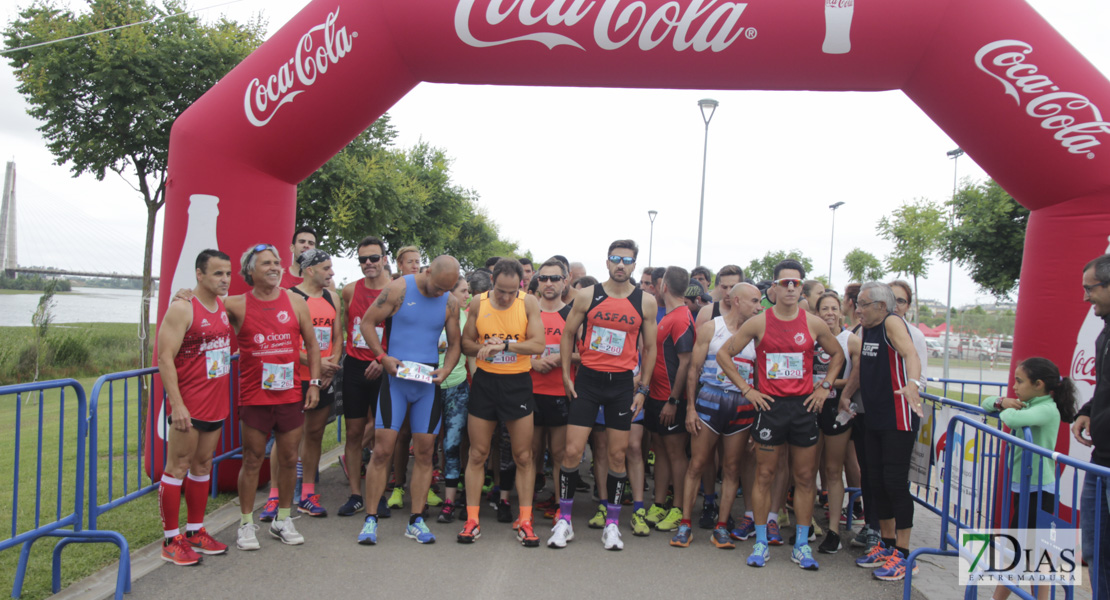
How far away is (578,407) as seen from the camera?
5.21 meters

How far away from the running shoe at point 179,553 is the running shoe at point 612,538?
279cm

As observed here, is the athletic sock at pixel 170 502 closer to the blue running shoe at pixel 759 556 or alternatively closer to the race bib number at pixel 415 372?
the race bib number at pixel 415 372

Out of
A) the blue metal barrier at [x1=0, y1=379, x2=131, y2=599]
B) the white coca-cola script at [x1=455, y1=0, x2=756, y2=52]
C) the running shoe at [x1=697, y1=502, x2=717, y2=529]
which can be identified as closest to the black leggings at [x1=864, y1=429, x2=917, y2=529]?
the running shoe at [x1=697, y1=502, x2=717, y2=529]

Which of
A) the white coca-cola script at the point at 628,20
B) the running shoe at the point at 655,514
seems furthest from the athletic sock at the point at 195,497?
the white coca-cola script at the point at 628,20

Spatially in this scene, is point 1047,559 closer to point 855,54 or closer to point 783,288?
point 783,288

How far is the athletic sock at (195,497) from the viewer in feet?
14.6

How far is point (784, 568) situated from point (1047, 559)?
1.71m

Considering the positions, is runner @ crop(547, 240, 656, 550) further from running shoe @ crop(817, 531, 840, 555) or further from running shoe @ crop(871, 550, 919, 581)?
running shoe @ crop(871, 550, 919, 581)

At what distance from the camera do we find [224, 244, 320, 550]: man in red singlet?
4.73m

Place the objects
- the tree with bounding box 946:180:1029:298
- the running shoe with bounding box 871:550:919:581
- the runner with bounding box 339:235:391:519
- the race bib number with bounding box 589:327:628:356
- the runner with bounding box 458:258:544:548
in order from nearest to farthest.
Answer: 1. the running shoe with bounding box 871:550:919:581
2. the runner with bounding box 458:258:544:548
3. the race bib number with bounding box 589:327:628:356
4. the runner with bounding box 339:235:391:519
5. the tree with bounding box 946:180:1029:298

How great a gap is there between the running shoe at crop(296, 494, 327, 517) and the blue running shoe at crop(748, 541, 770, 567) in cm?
341

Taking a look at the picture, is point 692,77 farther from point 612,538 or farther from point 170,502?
point 170,502

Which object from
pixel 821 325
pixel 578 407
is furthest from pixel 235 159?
pixel 821 325

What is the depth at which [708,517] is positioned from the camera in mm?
5734
